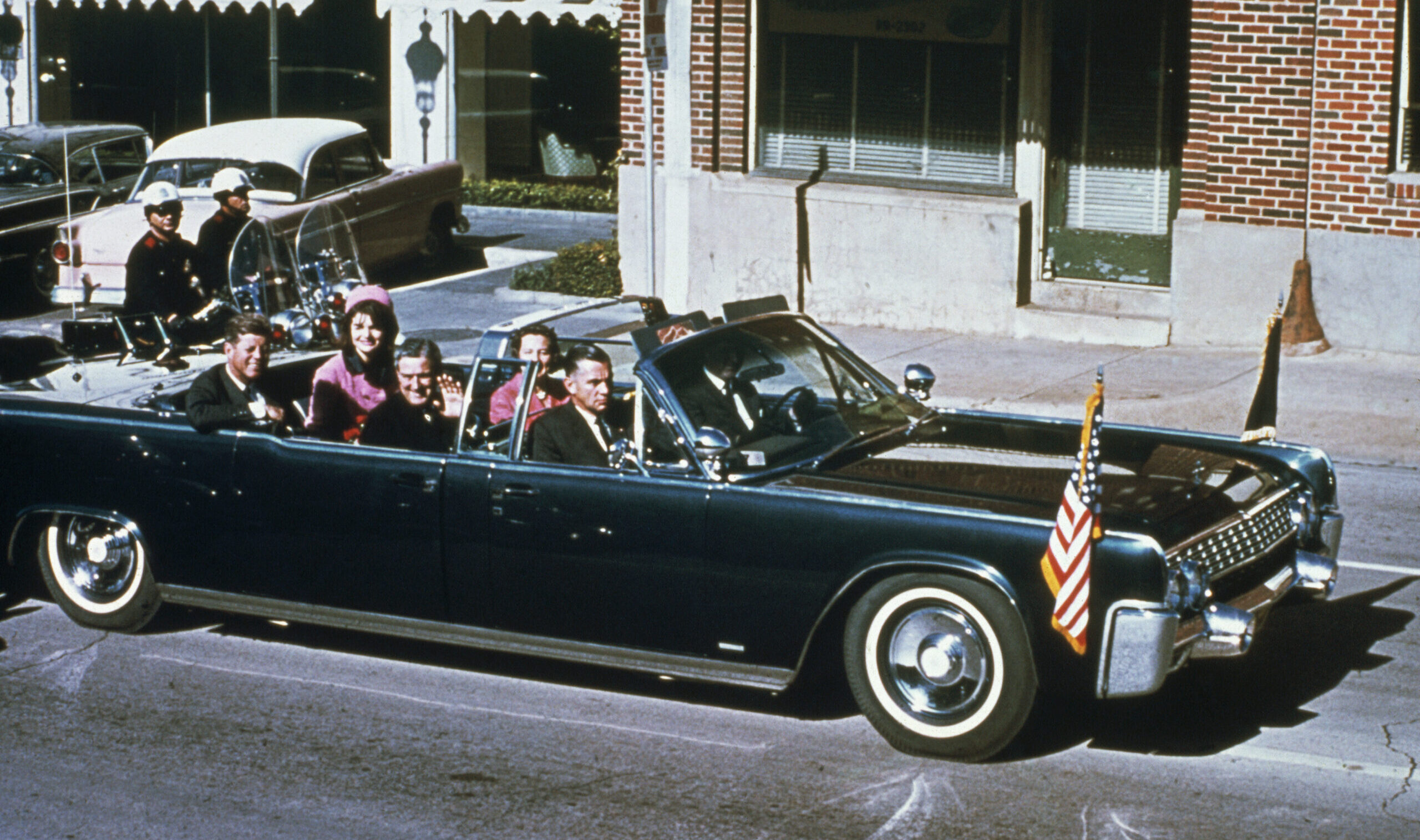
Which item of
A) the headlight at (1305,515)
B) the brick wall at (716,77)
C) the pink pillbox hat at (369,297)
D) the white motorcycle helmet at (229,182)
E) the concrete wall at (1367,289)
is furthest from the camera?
the brick wall at (716,77)

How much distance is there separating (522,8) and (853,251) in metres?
7.68

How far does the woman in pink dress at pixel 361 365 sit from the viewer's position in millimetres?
7984

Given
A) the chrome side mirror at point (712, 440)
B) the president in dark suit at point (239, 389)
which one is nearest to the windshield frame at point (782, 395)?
the chrome side mirror at point (712, 440)

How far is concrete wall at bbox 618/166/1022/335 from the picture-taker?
1571 centimetres

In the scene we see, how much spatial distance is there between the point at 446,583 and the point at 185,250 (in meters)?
5.44

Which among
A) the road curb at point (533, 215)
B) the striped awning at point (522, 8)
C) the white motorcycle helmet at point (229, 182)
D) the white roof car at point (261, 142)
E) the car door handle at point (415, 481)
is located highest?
the striped awning at point (522, 8)

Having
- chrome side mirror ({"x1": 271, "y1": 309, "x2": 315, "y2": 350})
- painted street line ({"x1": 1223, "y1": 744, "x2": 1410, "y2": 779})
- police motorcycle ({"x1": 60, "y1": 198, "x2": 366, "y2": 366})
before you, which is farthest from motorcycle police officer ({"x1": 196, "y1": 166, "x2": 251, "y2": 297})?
painted street line ({"x1": 1223, "y1": 744, "x2": 1410, "y2": 779})

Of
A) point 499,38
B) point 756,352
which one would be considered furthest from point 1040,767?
point 499,38

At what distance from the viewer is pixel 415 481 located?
689 cm

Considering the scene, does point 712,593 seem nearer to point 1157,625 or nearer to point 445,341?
point 1157,625

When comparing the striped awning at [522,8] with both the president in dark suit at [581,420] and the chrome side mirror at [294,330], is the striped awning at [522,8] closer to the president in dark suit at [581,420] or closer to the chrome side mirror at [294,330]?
the chrome side mirror at [294,330]

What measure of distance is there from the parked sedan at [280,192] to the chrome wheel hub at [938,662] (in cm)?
1051

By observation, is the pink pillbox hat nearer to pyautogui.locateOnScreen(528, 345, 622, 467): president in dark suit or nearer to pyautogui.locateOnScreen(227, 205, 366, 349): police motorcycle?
pyautogui.locateOnScreen(528, 345, 622, 467): president in dark suit

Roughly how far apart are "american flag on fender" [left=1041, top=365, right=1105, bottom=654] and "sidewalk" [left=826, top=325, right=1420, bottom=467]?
615 cm
